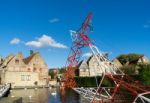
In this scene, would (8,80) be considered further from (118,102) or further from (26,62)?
(118,102)

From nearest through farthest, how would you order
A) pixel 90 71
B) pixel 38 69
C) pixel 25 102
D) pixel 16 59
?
1. pixel 25 102
2. pixel 16 59
3. pixel 38 69
4. pixel 90 71

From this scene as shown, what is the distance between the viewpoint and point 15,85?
80312mm

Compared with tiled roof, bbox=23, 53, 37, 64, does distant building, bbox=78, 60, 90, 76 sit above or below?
below

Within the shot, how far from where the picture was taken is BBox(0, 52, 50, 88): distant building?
80625mm

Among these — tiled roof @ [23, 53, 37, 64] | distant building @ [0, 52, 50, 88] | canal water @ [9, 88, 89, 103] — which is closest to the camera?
canal water @ [9, 88, 89, 103]

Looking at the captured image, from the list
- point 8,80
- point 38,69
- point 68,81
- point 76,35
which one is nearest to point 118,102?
point 76,35

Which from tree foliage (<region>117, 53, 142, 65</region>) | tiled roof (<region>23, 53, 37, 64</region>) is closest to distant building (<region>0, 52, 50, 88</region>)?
tiled roof (<region>23, 53, 37, 64</region>)

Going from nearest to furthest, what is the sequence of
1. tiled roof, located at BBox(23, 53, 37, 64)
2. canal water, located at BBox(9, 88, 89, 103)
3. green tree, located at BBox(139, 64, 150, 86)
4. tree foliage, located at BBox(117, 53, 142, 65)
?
1. canal water, located at BBox(9, 88, 89, 103)
2. green tree, located at BBox(139, 64, 150, 86)
3. tiled roof, located at BBox(23, 53, 37, 64)
4. tree foliage, located at BBox(117, 53, 142, 65)

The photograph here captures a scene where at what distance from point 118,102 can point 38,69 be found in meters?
63.4

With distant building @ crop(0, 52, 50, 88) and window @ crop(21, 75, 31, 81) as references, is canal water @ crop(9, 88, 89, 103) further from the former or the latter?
window @ crop(21, 75, 31, 81)

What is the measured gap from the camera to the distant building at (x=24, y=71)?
265ft

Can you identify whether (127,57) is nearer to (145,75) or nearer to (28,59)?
(28,59)

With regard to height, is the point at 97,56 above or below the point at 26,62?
below

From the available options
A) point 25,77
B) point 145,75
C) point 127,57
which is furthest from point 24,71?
point 127,57
